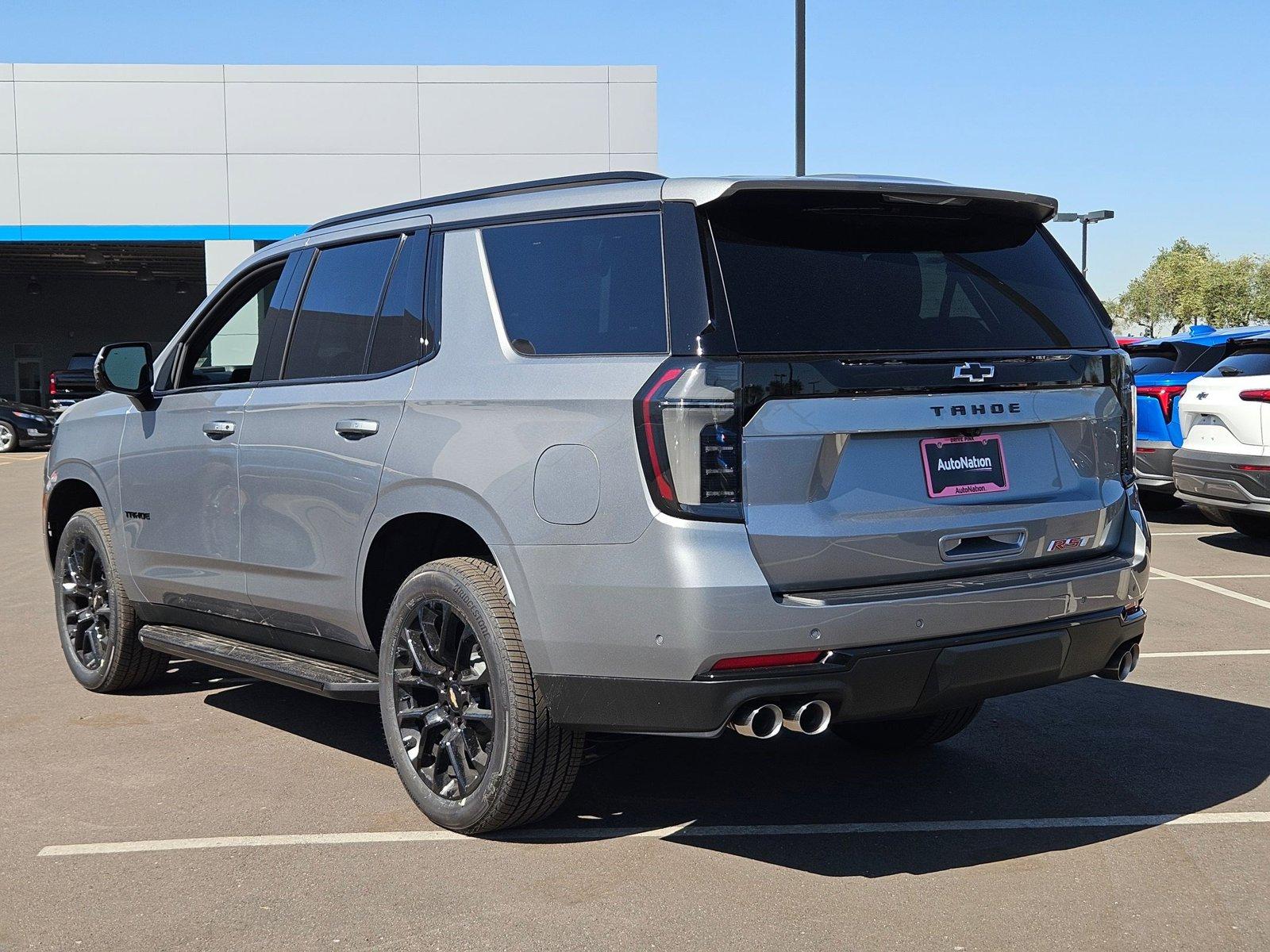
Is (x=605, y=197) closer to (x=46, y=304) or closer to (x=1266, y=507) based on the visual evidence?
(x=1266, y=507)

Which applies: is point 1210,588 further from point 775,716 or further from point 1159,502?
point 775,716

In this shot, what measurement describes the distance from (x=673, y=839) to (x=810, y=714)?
2.84 ft

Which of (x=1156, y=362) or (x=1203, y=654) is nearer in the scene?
(x=1203, y=654)

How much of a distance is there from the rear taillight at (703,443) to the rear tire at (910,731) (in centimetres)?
190

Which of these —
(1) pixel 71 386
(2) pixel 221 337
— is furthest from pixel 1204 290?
(2) pixel 221 337

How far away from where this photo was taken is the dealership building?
2833cm

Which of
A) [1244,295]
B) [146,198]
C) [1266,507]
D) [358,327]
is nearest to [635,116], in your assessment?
[146,198]

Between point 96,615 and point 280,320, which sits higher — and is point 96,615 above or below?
below

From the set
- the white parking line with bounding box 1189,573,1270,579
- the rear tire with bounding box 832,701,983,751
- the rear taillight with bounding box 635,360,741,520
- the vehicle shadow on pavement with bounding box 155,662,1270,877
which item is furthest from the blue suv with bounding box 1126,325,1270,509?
the rear taillight with bounding box 635,360,741,520

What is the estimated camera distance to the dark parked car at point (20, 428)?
2916cm

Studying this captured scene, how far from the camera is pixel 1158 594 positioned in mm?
9172

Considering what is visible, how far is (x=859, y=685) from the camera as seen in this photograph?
3.75 metres

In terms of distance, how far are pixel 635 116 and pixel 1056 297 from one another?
81.9 ft

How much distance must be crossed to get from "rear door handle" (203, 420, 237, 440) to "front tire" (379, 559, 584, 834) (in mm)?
1278
